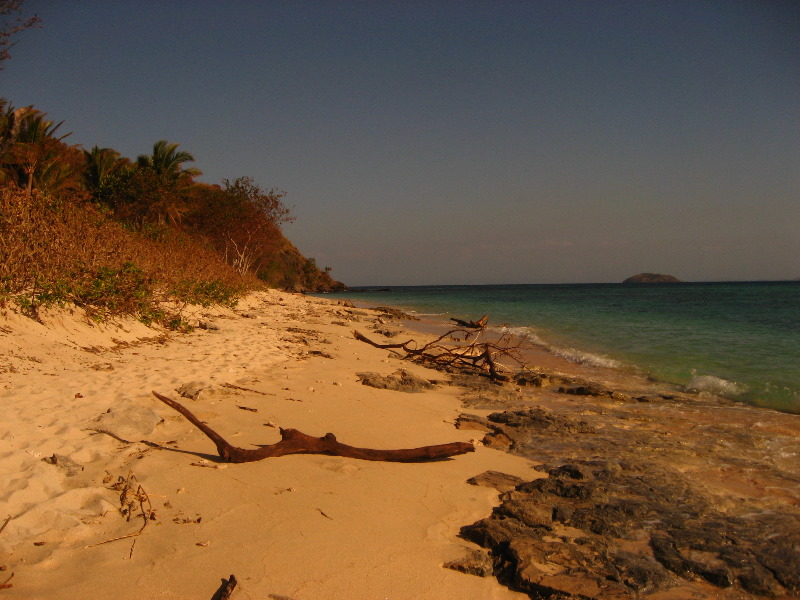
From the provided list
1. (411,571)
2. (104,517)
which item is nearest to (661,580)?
(411,571)

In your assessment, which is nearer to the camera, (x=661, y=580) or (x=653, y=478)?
(x=661, y=580)

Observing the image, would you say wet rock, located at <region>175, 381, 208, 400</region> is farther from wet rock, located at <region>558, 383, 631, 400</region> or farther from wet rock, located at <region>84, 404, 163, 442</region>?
wet rock, located at <region>558, 383, 631, 400</region>

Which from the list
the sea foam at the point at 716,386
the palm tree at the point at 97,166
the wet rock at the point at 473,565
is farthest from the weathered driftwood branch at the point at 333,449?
the palm tree at the point at 97,166

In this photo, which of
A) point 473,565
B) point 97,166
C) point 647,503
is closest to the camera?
point 473,565

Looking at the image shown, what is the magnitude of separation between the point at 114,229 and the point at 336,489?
7726 mm

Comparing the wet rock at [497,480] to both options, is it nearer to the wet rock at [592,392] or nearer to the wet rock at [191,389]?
the wet rock at [191,389]

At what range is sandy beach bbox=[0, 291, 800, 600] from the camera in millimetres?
2463

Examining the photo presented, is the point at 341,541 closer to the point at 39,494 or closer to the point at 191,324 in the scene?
the point at 39,494

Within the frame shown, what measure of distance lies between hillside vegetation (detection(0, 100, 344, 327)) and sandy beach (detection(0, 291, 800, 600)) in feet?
3.52

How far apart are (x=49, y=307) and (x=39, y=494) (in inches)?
194

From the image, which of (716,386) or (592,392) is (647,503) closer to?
(592,392)

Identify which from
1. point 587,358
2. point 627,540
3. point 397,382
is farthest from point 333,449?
point 587,358

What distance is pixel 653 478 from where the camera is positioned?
4.04 metres

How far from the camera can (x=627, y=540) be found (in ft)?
9.95
